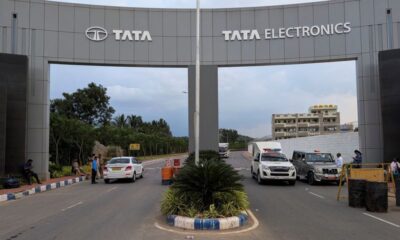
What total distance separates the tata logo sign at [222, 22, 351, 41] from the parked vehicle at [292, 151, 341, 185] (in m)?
7.54

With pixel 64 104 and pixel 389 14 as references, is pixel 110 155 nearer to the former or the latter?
pixel 64 104

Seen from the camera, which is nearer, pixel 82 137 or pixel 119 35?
pixel 119 35

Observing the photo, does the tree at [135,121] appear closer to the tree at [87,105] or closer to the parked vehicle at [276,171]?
the tree at [87,105]

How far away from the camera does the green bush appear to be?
11062 millimetres

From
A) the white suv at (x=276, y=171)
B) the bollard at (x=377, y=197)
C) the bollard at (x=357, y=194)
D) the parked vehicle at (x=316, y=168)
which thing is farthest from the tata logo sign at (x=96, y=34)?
the bollard at (x=377, y=197)

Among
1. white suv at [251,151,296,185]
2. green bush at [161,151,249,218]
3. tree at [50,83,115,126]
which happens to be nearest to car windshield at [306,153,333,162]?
white suv at [251,151,296,185]

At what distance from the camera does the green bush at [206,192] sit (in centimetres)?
1106

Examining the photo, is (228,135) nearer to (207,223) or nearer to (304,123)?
(304,123)

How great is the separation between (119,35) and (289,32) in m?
10.8

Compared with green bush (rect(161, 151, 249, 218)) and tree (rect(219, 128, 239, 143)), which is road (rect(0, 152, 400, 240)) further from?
tree (rect(219, 128, 239, 143))

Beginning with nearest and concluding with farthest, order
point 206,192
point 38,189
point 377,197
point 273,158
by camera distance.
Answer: point 206,192
point 377,197
point 38,189
point 273,158

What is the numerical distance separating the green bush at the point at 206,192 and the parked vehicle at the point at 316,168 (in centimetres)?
1144

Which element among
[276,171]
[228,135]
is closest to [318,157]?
[276,171]

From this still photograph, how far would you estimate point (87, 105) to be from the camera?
190 ft
